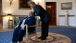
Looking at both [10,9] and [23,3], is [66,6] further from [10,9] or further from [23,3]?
[10,9]

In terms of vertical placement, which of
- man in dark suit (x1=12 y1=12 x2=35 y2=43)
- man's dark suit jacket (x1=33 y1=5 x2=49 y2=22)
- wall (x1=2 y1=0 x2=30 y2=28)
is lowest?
man in dark suit (x1=12 y1=12 x2=35 y2=43)

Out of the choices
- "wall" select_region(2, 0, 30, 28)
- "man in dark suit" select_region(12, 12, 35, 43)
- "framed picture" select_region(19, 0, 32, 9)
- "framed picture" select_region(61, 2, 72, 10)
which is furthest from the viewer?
"framed picture" select_region(61, 2, 72, 10)

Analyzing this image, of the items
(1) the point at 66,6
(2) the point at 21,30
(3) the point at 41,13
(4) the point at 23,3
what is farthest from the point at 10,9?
(2) the point at 21,30

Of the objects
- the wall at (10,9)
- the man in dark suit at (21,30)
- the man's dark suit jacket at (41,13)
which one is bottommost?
the man in dark suit at (21,30)

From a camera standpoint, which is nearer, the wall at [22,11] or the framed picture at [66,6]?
the wall at [22,11]

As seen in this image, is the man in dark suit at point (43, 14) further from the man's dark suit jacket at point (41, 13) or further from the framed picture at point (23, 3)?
the framed picture at point (23, 3)

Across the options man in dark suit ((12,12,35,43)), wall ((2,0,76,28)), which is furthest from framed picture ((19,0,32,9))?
man in dark suit ((12,12,35,43))

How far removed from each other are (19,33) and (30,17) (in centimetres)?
68

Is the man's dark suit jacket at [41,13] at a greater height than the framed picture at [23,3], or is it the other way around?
the framed picture at [23,3]

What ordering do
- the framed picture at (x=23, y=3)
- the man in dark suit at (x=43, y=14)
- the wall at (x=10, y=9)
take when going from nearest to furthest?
the man in dark suit at (x=43, y=14), the wall at (x=10, y=9), the framed picture at (x=23, y=3)

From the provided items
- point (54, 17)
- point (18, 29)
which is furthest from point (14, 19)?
point (18, 29)

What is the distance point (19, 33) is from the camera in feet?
13.5

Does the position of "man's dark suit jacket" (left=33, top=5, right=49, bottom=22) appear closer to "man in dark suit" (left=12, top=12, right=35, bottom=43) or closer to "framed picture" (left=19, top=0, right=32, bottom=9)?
"man in dark suit" (left=12, top=12, right=35, bottom=43)

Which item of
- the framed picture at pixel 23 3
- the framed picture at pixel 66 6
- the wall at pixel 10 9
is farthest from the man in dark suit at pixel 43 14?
the framed picture at pixel 66 6
